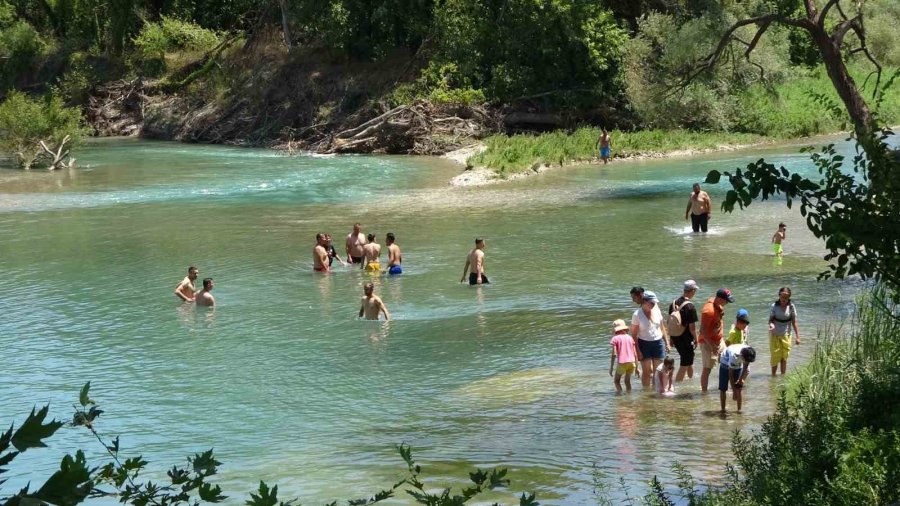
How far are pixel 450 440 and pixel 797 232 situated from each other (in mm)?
15905

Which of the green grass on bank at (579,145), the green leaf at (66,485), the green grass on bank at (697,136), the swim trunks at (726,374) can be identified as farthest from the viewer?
the green grass on bank at (697,136)

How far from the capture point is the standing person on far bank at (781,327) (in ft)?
49.0

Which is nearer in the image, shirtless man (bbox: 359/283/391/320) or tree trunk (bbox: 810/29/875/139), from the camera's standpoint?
shirtless man (bbox: 359/283/391/320)

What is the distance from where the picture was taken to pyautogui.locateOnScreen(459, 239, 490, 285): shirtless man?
71.1 ft

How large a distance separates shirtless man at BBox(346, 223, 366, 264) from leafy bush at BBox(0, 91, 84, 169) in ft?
81.1

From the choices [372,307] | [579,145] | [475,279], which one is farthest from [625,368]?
[579,145]

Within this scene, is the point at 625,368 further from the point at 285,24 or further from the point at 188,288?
the point at 285,24

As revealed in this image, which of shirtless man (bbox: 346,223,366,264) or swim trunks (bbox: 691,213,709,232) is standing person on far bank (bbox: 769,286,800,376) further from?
swim trunks (bbox: 691,213,709,232)

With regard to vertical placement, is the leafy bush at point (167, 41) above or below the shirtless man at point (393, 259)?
above

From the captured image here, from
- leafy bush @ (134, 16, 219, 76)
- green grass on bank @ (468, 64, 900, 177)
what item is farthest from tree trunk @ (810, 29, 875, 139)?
leafy bush @ (134, 16, 219, 76)

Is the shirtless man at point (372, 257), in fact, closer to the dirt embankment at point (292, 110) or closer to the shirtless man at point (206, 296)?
the shirtless man at point (206, 296)

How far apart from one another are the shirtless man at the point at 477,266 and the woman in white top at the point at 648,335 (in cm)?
676

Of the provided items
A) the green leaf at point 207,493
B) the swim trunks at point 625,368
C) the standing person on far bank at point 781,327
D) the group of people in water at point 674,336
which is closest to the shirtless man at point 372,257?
the group of people in water at point 674,336

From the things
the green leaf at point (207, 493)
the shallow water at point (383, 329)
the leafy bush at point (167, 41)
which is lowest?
the shallow water at point (383, 329)
